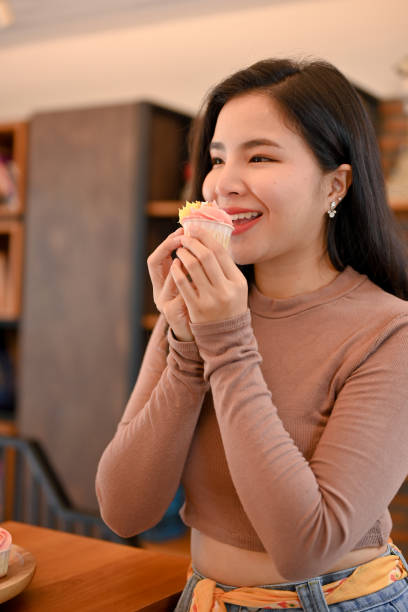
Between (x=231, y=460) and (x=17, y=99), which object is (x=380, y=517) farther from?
(x=17, y=99)

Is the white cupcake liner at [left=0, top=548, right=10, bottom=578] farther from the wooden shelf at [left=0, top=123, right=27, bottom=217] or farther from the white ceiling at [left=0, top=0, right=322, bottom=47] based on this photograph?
the white ceiling at [left=0, top=0, right=322, bottom=47]

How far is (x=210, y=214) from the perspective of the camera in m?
1.17

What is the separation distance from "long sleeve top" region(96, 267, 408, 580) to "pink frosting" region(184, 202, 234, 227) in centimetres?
16

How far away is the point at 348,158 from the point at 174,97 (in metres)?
3.10

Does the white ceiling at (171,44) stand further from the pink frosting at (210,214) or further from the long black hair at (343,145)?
the pink frosting at (210,214)

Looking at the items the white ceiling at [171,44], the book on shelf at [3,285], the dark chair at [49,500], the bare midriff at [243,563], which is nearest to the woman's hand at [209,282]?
the bare midriff at [243,563]

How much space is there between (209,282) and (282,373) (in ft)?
0.70

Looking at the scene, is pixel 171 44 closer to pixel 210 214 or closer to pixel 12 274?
pixel 12 274

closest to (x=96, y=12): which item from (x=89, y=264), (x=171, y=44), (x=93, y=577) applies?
(x=171, y=44)

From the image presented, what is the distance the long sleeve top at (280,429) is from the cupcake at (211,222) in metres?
0.13

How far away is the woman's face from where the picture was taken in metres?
1.23

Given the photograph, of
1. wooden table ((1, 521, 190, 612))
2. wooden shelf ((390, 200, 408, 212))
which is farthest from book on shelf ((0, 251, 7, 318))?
wooden table ((1, 521, 190, 612))

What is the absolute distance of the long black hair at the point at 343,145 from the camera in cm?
126

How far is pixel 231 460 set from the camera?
1.08m
